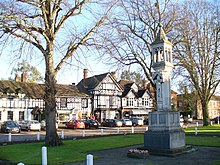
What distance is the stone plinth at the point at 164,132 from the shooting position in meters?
15.4

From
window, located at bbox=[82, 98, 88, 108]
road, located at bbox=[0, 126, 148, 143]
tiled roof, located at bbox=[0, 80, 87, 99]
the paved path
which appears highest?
tiled roof, located at bbox=[0, 80, 87, 99]

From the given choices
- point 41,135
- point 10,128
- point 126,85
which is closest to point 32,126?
point 10,128

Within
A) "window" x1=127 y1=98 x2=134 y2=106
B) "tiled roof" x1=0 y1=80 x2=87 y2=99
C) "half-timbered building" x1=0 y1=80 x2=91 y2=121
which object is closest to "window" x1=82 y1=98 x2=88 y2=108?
"half-timbered building" x1=0 y1=80 x2=91 y2=121

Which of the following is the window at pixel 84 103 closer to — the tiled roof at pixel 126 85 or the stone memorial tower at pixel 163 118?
the tiled roof at pixel 126 85

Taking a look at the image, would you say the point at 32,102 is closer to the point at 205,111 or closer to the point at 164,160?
the point at 205,111

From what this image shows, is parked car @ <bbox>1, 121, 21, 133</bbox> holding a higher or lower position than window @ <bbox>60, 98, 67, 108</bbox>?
lower

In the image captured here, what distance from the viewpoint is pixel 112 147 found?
1888 cm

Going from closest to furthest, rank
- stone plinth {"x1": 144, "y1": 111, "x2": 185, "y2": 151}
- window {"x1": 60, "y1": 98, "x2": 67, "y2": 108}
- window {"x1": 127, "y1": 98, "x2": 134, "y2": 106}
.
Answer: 1. stone plinth {"x1": 144, "y1": 111, "x2": 185, "y2": 151}
2. window {"x1": 60, "y1": 98, "x2": 67, "y2": 108}
3. window {"x1": 127, "y1": 98, "x2": 134, "y2": 106}

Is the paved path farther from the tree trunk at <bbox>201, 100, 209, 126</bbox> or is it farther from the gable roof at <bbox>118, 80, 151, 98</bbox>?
the gable roof at <bbox>118, 80, 151, 98</bbox>

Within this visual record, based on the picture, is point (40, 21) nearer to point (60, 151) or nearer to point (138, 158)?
point (60, 151)

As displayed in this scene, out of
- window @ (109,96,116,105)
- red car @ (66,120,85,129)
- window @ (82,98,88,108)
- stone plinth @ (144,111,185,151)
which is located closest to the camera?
stone plinth @ (144,111,185,151)

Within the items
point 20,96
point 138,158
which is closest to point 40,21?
point 138,158

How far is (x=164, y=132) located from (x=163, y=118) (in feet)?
2.75

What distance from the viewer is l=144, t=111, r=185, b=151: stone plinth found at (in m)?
15.4
